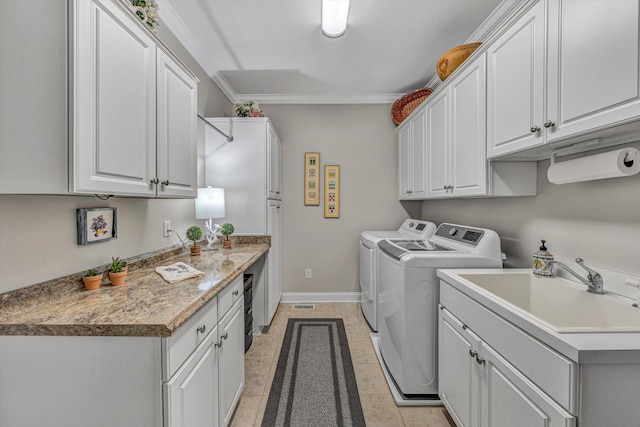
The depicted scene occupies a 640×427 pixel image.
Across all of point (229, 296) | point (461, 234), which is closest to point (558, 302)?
point (461, 234)

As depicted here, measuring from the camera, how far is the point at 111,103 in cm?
108

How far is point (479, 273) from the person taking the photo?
157 centimetres

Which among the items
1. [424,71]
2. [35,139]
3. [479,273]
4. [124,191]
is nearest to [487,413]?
[479,273]

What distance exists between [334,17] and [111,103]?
1.59 m

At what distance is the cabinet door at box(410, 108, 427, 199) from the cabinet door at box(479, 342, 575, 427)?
1691 mm

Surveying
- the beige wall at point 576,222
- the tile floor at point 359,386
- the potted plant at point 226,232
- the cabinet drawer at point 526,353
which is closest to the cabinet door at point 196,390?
the tile floor at point 359,386

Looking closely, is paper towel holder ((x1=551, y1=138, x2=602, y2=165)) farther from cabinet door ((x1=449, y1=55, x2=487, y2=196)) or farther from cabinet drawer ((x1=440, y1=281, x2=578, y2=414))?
cabinet drawer ((x1=440, y1=281, x2=578, y2=414))

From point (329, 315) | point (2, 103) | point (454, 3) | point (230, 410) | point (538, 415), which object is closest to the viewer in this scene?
point (2, 103)

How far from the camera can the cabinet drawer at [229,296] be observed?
1.40 m

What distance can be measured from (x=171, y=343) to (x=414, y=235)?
97.5 inches

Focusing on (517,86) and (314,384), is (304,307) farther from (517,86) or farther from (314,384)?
(517,86)

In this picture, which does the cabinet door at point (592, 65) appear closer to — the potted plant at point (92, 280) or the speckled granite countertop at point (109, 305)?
the speckled granite countertop at point (109, 305)

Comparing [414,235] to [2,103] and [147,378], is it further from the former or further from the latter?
[2,103]

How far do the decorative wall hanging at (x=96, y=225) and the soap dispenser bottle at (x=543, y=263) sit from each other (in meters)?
2.35
